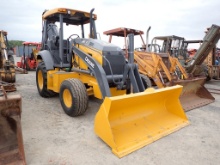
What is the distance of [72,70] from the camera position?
5.04 meters

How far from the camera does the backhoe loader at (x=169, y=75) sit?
211 inches

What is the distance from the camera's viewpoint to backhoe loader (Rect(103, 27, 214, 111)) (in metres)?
5.36

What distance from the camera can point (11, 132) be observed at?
250 centimetres

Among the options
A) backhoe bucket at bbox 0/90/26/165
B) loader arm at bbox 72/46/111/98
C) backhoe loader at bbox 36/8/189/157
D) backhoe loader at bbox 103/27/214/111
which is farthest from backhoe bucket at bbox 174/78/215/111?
backhoe bucket at bbox 0/90/26/165

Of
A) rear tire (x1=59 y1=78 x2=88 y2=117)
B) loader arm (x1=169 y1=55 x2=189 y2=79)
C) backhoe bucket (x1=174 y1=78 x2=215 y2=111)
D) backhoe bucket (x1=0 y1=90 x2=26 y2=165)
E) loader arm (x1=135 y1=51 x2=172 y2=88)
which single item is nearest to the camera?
backhoe bucket (x1=0 y1=90 x2=26 y2=165)

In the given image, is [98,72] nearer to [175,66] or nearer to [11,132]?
[11,132]

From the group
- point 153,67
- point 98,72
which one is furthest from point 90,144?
point 153,67

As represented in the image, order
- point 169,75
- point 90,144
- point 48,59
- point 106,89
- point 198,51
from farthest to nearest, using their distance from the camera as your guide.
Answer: point 198,51
point 169,75
point 48,59
point 106,89
point 90,144

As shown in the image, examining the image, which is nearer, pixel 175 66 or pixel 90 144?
pixel 90 144

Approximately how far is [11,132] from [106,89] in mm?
1785

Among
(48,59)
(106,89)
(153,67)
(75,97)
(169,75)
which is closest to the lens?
(106,89)

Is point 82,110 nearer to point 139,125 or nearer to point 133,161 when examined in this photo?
point 139,125

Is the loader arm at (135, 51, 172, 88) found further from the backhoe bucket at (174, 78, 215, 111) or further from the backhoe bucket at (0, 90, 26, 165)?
the backhoe bucket at (0, 90, 26, 165)

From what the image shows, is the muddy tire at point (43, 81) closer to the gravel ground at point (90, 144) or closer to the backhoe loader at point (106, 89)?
the backhoe loader at point (106, 89)
